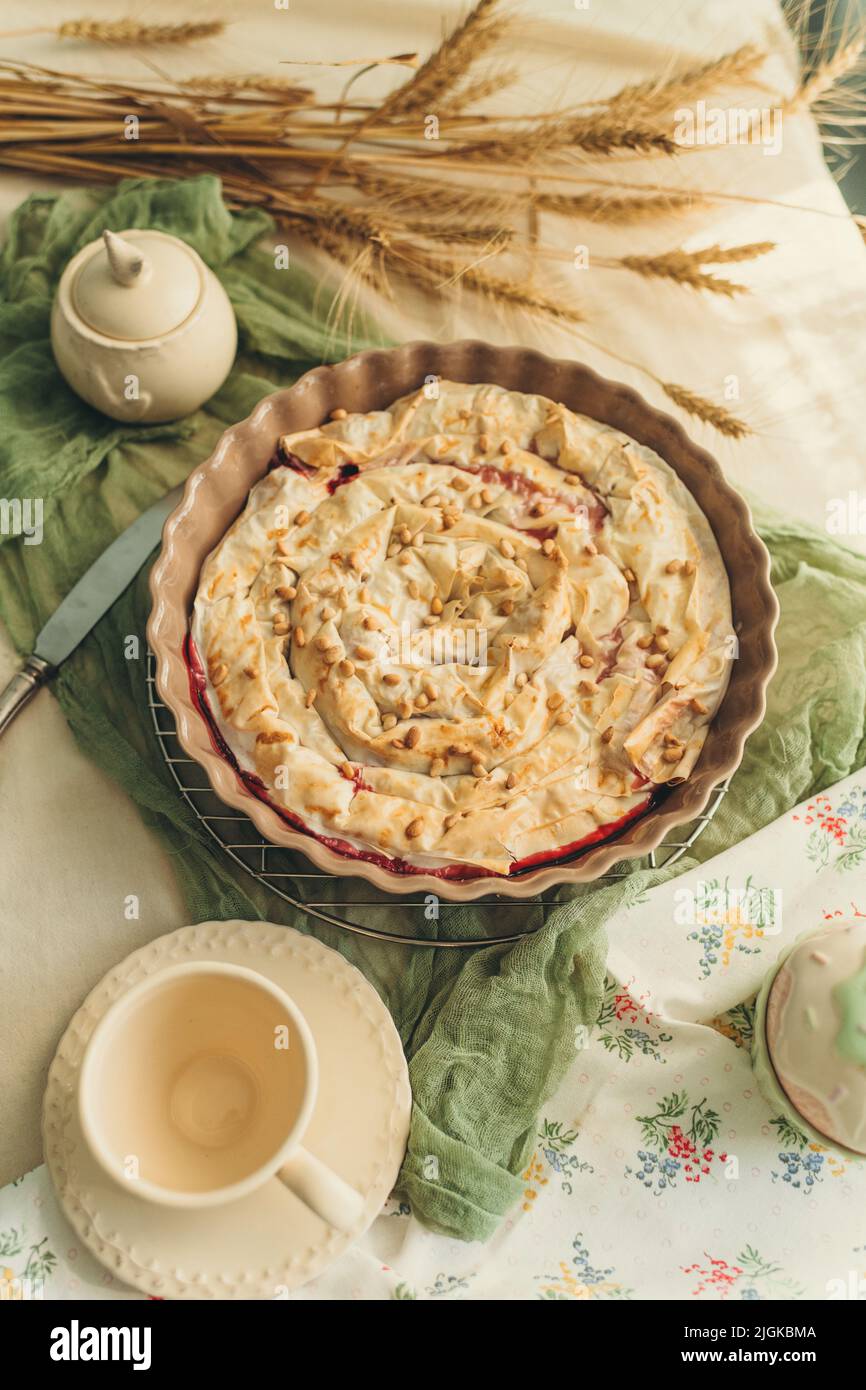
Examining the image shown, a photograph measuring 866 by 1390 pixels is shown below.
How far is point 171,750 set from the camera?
8.06 ft

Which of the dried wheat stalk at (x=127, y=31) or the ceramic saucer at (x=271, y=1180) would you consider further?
the dried wheat stalk at (x=127, y=31)

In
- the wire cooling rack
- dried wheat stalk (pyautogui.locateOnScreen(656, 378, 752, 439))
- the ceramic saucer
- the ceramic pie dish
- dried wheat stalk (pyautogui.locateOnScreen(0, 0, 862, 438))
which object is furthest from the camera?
dried wheat stalk (pyautogui.locateOnScreen(0, 0, 862, 438))

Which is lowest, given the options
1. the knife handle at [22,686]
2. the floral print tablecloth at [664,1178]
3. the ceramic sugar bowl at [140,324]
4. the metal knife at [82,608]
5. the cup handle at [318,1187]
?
the floral print tablecloth at [664,1178]

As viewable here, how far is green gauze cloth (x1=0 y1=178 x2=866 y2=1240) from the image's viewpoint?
2.22 meters

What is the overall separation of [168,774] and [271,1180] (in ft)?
2.71

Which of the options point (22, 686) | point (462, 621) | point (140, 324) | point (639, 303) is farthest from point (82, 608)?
point (639, 303)

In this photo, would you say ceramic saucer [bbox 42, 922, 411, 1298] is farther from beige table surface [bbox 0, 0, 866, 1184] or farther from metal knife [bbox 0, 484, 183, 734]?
metal knife [bbox 0, 484, 183, 734]

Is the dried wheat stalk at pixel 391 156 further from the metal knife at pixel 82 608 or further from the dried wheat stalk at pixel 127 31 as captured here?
the metal knife at pixel 82 608

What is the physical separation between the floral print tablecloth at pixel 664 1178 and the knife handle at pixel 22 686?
92cm

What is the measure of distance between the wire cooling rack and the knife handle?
0.29 m

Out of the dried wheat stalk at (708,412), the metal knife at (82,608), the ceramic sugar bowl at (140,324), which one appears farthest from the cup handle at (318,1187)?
the dried wheat stalk at (708,412)

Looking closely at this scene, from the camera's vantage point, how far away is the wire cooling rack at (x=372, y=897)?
7.66ft

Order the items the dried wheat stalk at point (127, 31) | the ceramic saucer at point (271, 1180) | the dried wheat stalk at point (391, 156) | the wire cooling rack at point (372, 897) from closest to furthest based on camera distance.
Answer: the ceramic saucer at point (271, 1180) < the wire cooling rack at point (372, 897) < the dried wheat stalk at point (391, 156) < the dried wheat stalk at point (127, 31)

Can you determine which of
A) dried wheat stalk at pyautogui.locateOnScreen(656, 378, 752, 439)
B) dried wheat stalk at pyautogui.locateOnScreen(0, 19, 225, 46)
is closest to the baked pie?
dried wheat stalk at pyautogui.locateOnScreen(656, 378, 752, 439)
